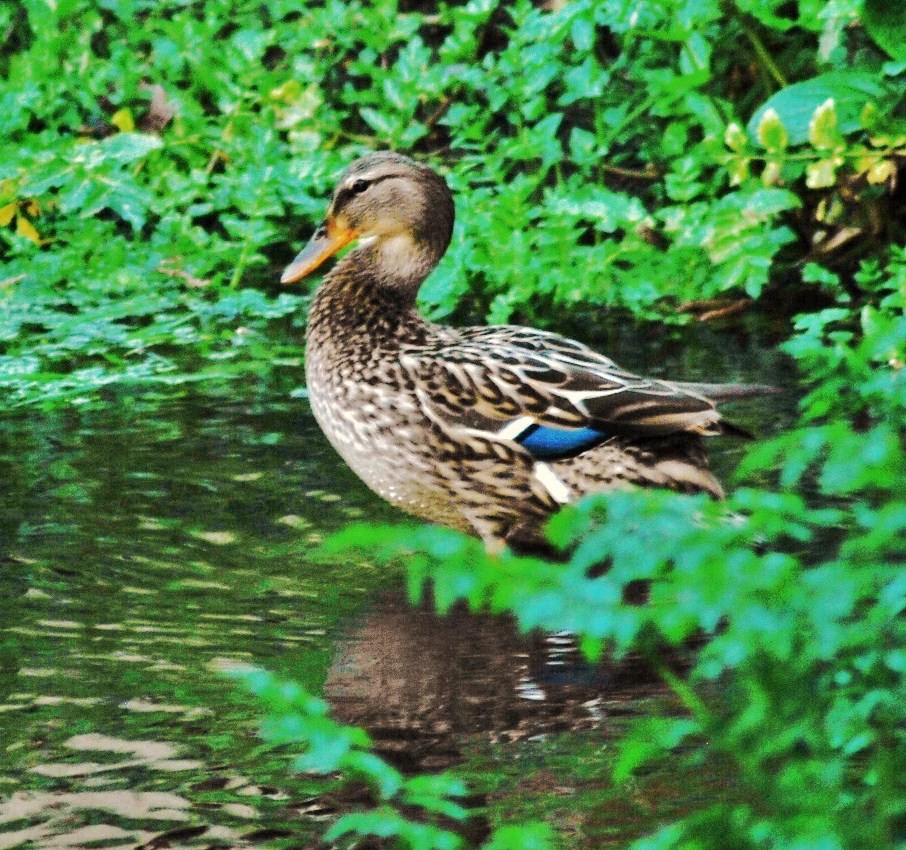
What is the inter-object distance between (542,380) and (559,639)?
2.83ft

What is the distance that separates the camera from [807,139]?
723 cm

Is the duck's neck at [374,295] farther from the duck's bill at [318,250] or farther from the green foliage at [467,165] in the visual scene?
the green foliage at [467,165]

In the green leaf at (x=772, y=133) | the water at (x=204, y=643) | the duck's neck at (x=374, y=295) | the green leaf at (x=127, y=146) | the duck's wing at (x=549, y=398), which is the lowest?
the water at (x=204, y=643)

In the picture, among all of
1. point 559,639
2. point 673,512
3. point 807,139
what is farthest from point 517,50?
point 673,512

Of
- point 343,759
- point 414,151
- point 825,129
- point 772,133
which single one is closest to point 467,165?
point 414,151

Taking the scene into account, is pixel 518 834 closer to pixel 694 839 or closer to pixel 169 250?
pixel 694 839

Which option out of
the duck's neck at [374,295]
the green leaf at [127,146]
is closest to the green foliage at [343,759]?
the duck's neck at [374,295]

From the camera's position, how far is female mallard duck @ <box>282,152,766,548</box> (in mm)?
5234

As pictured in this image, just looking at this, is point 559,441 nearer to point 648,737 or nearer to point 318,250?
point 318,250

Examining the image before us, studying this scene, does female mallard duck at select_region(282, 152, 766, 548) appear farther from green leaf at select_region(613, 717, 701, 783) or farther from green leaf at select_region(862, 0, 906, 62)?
green leaf at select_region(613, 717, 701, 783)

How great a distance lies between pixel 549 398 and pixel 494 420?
16 centimetres

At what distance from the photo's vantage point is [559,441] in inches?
207

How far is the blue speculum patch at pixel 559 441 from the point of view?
5.24m

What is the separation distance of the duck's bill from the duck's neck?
18cm
